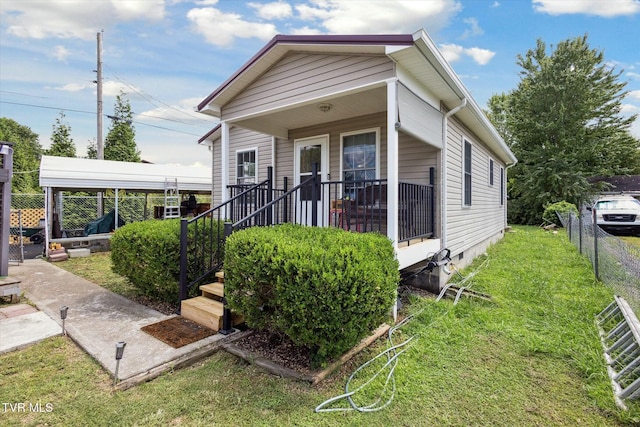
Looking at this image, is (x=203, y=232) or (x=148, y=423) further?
(x=203, y=232)

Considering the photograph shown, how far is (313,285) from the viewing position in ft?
8.14

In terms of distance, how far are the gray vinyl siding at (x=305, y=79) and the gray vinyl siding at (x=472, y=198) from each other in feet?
7.21

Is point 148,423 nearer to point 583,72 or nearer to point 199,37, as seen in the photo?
point 199,37

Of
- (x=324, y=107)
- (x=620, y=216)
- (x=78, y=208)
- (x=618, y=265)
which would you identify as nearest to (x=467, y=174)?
(x=618, y=265)

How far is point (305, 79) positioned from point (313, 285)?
331 centimetres

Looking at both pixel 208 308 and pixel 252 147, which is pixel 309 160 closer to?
pixel 252 147

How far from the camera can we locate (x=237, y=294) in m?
2.95

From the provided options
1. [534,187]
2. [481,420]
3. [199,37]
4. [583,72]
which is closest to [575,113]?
[583,72]

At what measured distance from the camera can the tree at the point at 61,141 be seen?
54.9ft

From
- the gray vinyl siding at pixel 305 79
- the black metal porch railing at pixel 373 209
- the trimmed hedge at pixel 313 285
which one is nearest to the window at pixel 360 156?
the black metal porch railing at pixel 373 209

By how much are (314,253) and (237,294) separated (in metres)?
0.90

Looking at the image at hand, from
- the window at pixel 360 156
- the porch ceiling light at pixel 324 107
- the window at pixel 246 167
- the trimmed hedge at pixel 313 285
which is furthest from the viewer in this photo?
the window at pixel 246 167

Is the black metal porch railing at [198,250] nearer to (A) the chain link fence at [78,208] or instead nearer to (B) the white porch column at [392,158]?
(B) the white porch column at [392,158]

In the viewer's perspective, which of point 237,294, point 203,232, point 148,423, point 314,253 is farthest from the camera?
point 203,232
